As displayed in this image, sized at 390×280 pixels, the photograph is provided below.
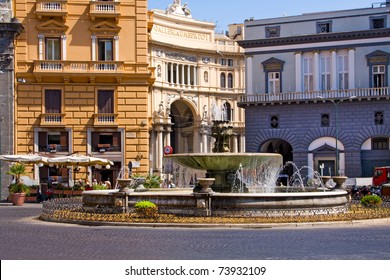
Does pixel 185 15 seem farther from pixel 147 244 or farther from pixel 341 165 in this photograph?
pixel 147 244

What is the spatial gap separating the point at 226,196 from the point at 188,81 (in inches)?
2657

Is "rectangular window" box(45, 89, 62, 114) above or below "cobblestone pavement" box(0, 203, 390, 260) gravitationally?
above

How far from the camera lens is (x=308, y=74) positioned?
58.9 m

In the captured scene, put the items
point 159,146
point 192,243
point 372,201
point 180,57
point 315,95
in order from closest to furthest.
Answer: point 192,243 < point 372,201 < point 315,95 < point 159,146 < point 180,57

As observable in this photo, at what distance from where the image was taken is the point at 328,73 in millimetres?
58250

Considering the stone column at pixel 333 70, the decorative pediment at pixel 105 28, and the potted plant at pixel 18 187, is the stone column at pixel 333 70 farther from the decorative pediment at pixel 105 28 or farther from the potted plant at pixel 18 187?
the potted plant at pixel 18 187

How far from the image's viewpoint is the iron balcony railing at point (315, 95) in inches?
2220

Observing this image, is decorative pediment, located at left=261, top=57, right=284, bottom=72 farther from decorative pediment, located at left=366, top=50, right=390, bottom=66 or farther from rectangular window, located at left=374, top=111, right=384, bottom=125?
rectangular window, located at left=374, top=111, right=384, bottom=125

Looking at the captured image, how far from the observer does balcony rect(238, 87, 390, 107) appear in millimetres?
56375

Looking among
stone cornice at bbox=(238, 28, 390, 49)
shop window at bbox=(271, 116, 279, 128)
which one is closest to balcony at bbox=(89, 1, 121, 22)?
stone cornice at bbox=(238, 28, 390, 49)

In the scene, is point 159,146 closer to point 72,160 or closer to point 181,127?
point 181,127

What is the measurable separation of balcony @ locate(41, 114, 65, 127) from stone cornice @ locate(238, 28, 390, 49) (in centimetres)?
1948

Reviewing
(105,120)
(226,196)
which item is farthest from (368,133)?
(226,196)

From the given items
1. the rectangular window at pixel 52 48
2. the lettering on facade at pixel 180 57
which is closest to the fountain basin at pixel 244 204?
the rectangular window at pixel 52 48
